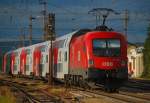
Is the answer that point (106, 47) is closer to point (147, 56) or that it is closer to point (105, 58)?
point (105, 58)

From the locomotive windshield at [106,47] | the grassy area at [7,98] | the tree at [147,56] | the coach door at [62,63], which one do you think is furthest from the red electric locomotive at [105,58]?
the tree at [147,56]

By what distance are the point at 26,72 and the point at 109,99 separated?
35.2 metres

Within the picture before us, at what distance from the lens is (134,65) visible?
8012 centimetres

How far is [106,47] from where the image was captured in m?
29.2

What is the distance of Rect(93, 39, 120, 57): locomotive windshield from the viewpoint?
95.5 feet

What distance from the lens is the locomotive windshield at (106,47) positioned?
29.1 m

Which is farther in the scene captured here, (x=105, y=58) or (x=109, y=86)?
(x=109, y=86)

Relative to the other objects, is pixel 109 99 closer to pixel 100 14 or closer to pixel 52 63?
pixel 100 14

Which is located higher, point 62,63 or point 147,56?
point 147,56

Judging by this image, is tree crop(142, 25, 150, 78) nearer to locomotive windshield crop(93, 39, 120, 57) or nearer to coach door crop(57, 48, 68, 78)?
coach door crop(57, 48, 68, 78)

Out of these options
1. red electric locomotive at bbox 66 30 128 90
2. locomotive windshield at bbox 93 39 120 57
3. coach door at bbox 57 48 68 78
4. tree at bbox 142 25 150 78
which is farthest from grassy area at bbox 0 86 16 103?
tree at bbox 142 25 150 78

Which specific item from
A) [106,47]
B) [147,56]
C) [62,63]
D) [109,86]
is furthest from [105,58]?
[147,56]

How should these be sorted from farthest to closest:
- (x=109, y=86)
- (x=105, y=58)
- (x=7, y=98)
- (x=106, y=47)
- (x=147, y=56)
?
1. (x=147, y=56)
2. (x=109, y=86)
3. (x=106, y=47)
4. (x=105, y=58)
5. (x=7, y=98)

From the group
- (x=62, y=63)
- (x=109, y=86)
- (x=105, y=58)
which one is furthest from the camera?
(x=62, y=63)
